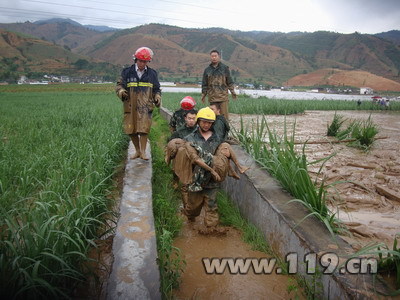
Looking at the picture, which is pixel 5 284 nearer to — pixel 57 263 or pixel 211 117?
pixel 57 263

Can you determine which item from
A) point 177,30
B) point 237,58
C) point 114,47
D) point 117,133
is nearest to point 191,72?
point 237,58

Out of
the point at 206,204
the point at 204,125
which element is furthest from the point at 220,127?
the point at 206,204

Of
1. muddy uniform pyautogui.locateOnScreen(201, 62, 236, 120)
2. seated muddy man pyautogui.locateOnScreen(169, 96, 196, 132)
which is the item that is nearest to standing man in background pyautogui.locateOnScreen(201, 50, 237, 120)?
muddy uniform pyautogui.locateOnScreen(201, 62, 236, 120)

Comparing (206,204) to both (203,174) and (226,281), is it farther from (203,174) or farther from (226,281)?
(226,281)

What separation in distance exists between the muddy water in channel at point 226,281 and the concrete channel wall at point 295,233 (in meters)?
0.17

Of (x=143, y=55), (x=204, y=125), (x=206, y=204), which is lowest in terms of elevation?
(x=206, y=204)

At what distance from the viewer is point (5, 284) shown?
1.69 meters

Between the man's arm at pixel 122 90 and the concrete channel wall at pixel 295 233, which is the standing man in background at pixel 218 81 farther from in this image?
the concrete channel wall at pixel 295 233

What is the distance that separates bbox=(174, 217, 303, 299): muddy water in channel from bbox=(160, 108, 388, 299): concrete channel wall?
0.17 metres

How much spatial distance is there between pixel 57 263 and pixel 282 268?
1.57 meters

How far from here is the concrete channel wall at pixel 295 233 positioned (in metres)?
1.73

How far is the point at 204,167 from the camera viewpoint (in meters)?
3.01

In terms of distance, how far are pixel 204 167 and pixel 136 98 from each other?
7.30 feet

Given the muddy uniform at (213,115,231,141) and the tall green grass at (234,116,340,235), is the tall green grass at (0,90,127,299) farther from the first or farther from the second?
the tall green grass at (234,116,340,235)
